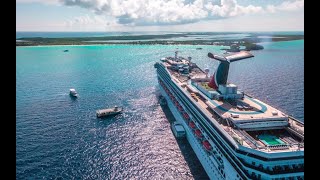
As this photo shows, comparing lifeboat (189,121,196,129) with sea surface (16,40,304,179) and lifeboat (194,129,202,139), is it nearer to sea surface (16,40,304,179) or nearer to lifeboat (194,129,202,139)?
lifeboat (194,129,202,139)

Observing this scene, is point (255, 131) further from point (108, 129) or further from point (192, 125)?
point (108, 129)

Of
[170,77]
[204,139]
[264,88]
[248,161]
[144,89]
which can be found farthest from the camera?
[144,89]

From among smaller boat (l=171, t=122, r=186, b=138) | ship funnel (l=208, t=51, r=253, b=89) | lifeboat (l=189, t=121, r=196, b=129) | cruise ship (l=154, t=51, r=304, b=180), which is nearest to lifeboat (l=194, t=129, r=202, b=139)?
cruise ship (l=154, t=51, r=304, b=180)

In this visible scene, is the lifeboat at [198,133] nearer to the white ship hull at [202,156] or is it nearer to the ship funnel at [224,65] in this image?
the white ship hull at [202,156]

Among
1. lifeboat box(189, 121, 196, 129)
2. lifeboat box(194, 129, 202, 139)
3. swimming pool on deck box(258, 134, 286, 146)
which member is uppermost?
swimming pool on deck box(258, 134, 286, 146)

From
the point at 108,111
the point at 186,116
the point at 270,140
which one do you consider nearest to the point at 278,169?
the point at 270,140

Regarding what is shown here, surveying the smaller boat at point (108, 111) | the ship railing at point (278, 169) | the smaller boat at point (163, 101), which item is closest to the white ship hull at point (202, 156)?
the ship railing at point (278, 169)
